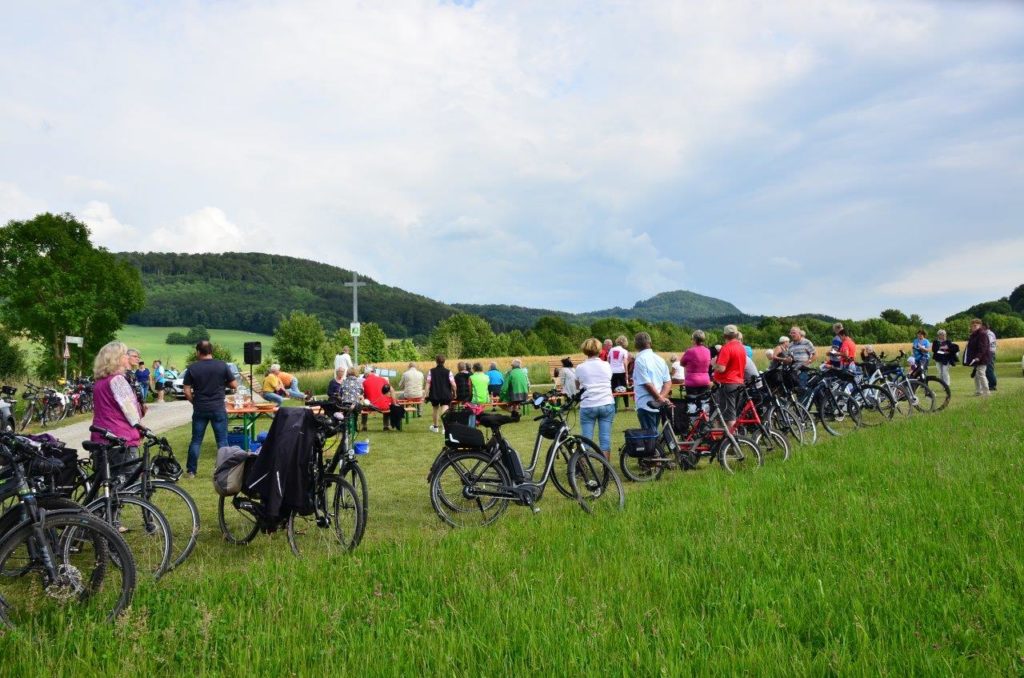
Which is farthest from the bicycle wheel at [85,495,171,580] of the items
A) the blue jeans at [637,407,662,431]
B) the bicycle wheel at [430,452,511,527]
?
the blue jeans at [637,407,662,431]

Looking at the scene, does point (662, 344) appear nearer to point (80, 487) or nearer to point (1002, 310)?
point (1002, 310)

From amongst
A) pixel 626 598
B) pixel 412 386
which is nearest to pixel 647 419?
pixel 626 598

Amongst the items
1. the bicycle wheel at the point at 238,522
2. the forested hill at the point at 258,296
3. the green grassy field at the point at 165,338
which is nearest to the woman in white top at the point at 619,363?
the bicycle wheel at the point at 238,522

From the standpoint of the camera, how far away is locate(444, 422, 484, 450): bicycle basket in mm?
6351

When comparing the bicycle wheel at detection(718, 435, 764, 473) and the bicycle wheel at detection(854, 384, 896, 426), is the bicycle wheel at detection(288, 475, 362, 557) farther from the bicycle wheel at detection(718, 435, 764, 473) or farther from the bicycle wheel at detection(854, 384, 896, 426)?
the bicycle wheel at detection(854, 384, 896, 426)

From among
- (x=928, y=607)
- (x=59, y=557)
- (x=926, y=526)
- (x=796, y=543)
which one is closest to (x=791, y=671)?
(x=928, y=607)

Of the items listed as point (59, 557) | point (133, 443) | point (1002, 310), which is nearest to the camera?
point (59, 557)

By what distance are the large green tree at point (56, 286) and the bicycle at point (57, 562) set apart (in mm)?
32989

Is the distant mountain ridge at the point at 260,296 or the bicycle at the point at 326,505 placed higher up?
the distant mountain ridge at the point at 260,296

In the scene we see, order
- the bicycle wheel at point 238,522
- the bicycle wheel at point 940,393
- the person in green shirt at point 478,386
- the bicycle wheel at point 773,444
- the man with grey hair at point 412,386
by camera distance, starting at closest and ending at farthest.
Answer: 1. the bicycle wheel at point 238,522
2. the bicycle wheel at point 773,444
3. the bicycle wheel at point 940,393
4. the man with grey hair at point 412,386
5. the person in green shirt at point 478,386

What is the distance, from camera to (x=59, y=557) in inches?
150

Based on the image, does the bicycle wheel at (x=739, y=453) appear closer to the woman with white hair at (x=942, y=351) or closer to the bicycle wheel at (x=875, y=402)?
the bicycle wheel at (x=875, y=402)

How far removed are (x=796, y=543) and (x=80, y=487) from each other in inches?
215

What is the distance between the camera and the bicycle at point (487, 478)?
20.9 feet
